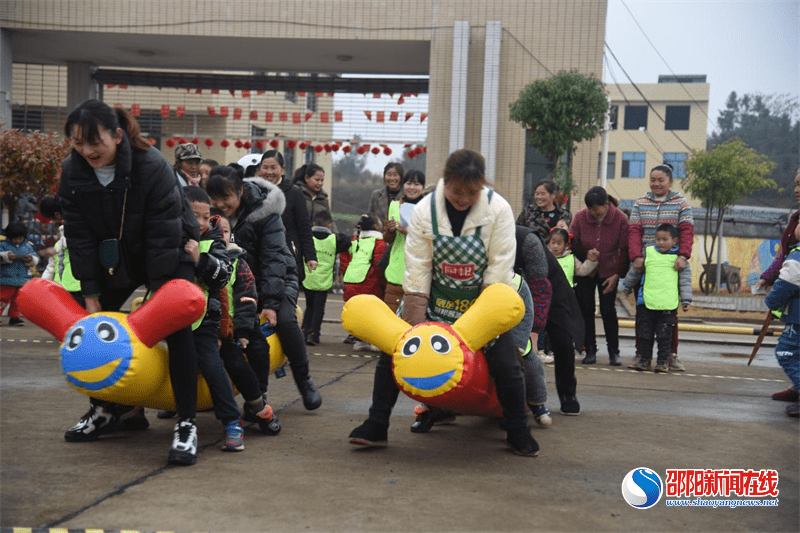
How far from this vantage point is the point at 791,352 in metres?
6.58

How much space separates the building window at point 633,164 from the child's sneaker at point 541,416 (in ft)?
157

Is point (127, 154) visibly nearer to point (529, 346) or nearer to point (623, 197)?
point (529, 346)

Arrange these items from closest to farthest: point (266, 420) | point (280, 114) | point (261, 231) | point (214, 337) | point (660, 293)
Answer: point (214, 337), point (266, 420), point (261, 231), point (660, 293), point (280, 114)

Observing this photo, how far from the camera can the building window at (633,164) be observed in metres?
51.1

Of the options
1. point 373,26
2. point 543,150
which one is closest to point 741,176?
point 543,150

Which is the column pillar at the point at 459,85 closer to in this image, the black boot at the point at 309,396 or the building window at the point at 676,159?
the black boot at the point at 309,396

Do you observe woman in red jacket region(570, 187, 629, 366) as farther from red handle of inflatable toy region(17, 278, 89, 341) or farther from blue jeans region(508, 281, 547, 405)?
red handle of inflatable toy region(17, 278, 89, 341)

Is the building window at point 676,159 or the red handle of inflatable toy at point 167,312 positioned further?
the building window at point 676,159

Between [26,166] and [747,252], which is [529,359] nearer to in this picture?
[26,166]

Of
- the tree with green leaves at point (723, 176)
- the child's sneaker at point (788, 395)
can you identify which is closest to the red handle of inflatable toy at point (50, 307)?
the child's sneaker at point (788, 395)

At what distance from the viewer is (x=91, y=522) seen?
3443 mm

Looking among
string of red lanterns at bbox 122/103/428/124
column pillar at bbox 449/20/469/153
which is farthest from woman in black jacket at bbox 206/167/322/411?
string of red lanterns at bbox 122/103/428/124

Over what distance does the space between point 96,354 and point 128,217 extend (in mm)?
717

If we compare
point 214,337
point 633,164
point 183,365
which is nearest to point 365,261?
point 214,337
